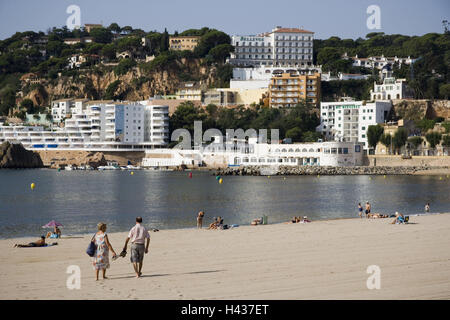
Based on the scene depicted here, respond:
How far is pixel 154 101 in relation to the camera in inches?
4316

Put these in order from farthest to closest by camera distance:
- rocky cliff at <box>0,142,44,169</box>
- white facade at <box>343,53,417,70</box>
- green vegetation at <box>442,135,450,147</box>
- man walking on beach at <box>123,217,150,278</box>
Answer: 1. white facade at <box>343,53,417,70</box>
2. rocky cliff at <box>0,142,44,169</box>
3. green vegetation at <box>442,135,450,147</box>
4. man walking on beach at <box>123,217,150,278</box>

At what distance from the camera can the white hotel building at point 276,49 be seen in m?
122

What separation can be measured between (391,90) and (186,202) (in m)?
61.8

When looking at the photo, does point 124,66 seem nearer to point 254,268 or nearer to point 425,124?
point 425,124

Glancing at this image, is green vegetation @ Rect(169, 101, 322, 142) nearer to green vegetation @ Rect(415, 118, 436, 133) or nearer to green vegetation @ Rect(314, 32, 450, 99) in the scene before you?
green vegetation @ Rect(415, 118, 436, 133)

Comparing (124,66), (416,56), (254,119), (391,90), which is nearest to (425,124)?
(391,90)

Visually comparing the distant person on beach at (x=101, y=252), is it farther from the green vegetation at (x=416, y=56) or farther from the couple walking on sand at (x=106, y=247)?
the green vegetation at (x=416, y=56)

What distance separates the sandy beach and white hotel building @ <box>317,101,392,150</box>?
71.1 m

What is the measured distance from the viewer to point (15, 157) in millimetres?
102750

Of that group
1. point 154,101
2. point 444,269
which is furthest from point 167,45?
point 444,269

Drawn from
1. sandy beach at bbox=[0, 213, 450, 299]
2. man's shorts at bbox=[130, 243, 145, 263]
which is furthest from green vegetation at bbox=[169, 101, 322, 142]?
man's shorts at bbox=[130, 243, 145, 263]

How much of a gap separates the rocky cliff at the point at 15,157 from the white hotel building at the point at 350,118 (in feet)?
143

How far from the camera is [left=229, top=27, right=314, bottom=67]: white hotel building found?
12175cm

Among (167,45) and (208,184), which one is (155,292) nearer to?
(208,184)
